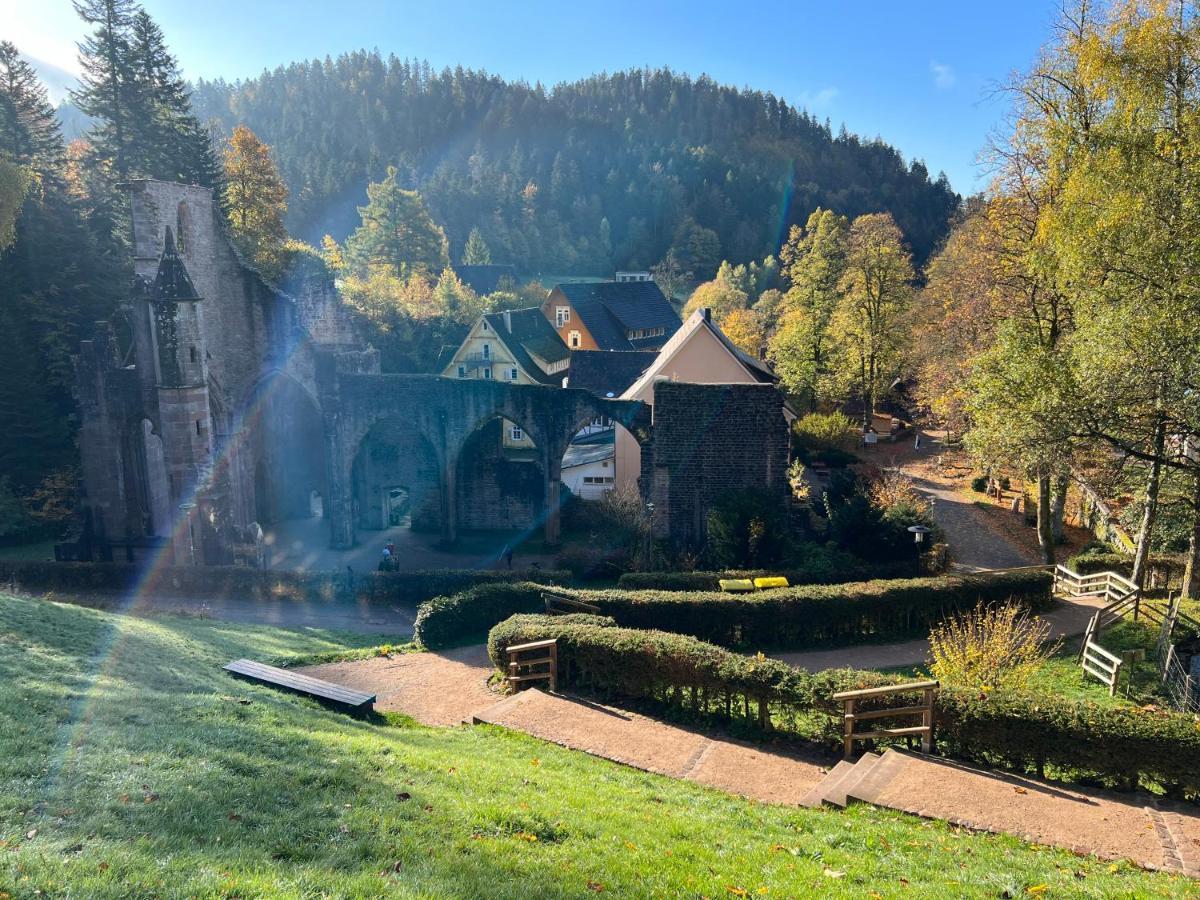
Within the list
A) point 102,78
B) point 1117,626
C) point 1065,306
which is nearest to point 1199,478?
point 1117,626

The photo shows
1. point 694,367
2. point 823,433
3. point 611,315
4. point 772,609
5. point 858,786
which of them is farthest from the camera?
point 611,315

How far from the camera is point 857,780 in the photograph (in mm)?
9883

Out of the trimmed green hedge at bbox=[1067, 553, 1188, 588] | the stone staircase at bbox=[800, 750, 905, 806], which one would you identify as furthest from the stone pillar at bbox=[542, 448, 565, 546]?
the stone staircase at bbox=[800, 750, 905, 806]

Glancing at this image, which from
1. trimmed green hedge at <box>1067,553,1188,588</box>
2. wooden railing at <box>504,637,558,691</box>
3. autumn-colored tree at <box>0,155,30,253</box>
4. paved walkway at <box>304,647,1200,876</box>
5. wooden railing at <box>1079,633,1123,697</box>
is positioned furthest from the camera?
autumn-colored tree at <box>0,155,30,253</box>

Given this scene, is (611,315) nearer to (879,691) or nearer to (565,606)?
(565,606)

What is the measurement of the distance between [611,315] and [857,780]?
5000cm

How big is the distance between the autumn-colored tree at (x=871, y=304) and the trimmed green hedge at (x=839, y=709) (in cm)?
3059

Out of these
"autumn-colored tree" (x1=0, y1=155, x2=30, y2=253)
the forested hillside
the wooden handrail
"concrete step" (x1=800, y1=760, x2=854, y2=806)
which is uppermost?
the forested hillside

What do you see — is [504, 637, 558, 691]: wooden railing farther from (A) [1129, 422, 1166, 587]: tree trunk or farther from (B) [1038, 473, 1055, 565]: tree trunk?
(B) [1038, 473, 1055, 565]: tree trunk

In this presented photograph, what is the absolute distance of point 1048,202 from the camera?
20391mm

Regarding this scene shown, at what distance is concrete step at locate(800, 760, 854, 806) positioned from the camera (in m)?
9.45

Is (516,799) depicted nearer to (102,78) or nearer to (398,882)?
(398,882)

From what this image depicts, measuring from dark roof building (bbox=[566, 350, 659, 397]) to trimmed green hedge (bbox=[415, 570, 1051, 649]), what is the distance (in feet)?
61.5

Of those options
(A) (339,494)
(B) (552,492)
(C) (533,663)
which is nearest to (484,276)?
(A) (339,494)
